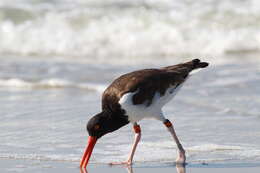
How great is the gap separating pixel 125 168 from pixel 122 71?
6.39m

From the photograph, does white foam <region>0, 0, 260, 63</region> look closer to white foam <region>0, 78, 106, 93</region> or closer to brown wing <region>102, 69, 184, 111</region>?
white foam <region>0, 78, 106, 93</region>

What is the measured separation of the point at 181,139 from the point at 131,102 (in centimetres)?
117

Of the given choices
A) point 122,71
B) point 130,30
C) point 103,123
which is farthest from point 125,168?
point 130,30

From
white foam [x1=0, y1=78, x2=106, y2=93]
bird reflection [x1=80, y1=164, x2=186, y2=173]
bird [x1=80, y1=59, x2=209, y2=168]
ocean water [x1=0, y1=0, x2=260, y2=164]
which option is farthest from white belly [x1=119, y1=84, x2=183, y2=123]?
white foam [x1=0, y1=78, x2=106, y2=93]

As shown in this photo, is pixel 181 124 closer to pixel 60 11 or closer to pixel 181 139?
pixel 181 139

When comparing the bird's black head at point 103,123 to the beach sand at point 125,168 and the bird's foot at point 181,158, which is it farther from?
the bird's foot at point 181,158

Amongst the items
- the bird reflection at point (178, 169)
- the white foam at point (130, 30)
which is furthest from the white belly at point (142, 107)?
the white foam at point (130, 30)

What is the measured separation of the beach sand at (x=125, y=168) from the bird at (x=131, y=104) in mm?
120

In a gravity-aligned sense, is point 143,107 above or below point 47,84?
above

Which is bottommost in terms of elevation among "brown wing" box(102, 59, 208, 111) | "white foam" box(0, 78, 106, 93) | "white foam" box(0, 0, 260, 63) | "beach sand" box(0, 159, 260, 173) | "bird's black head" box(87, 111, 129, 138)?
"white foam" box(0, 0, 260, 63)

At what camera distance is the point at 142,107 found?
6770 millimetres

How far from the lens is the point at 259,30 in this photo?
16219mm

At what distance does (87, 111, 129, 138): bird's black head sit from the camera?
21.7 ft

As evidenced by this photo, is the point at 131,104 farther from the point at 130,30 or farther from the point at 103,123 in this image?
the point at 130,30
